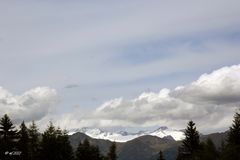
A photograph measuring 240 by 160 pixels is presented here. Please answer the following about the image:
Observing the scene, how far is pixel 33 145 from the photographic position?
94.6m

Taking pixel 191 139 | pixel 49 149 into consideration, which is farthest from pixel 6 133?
pixel 191 139

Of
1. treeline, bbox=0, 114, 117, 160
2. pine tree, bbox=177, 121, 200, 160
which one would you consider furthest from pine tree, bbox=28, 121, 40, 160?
pine tree, bbox=177, 121, 200, 160

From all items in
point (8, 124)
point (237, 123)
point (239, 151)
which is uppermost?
point (8, 124)

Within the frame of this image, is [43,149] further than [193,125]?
No

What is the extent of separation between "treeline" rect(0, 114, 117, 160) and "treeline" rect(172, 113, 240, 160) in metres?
22.4

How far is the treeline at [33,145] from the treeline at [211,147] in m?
22.4

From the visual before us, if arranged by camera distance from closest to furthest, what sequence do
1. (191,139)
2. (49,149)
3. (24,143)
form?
(49,149) → (191,139) → (24,143)

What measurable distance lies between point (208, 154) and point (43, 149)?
28121 mm

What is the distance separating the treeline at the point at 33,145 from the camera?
81.6 meters

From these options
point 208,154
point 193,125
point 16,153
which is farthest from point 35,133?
point 208,154

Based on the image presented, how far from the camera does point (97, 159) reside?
111m

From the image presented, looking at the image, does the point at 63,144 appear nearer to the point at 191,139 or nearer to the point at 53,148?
the point at 53,148

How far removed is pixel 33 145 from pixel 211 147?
35.7 meters

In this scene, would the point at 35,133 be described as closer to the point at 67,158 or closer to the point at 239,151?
the point at 67,158
